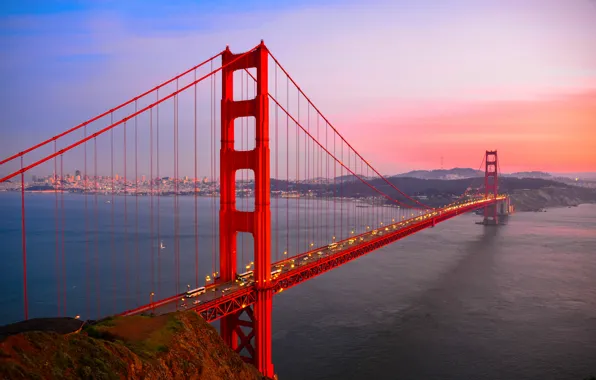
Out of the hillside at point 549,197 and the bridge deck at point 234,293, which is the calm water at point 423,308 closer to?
the bridge deck at point 234,293

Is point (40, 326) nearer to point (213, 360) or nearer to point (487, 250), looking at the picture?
point (213, 360)

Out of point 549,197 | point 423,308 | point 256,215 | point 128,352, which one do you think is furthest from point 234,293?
point 549,197

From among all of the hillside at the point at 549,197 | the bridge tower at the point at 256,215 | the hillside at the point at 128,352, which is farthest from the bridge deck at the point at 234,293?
the hillside at the point at 549,197

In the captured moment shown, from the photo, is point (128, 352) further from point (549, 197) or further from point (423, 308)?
point (549, 197)

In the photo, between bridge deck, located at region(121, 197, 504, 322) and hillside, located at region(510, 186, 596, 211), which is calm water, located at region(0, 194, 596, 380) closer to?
bridge deck, located at region(121, 197, 504, 322)

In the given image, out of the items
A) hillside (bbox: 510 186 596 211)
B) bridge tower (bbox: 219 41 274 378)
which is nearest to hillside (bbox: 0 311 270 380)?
bridge tower (bbox: 219 41 274 378)
